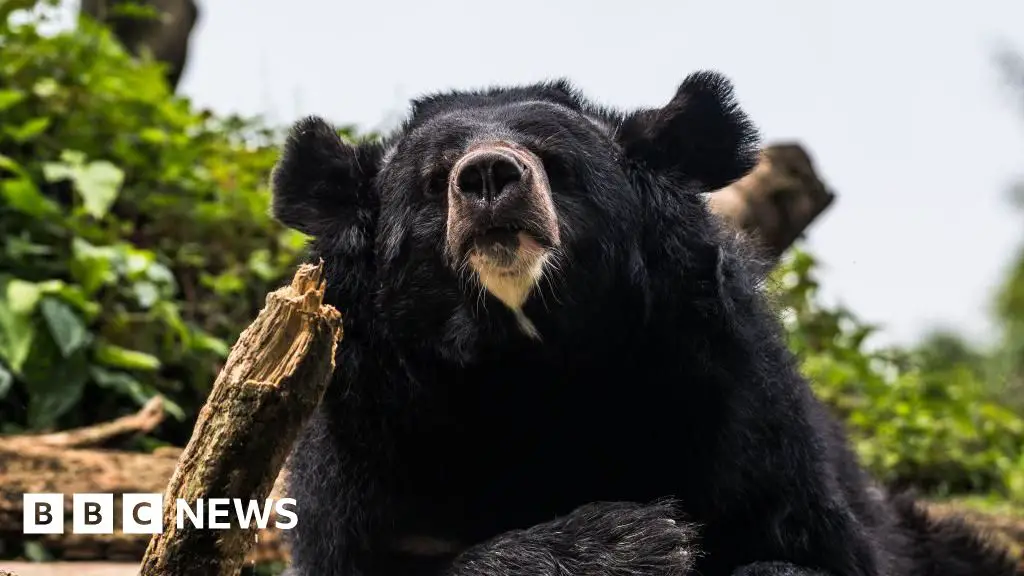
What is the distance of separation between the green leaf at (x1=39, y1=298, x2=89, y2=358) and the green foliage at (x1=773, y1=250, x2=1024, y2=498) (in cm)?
541

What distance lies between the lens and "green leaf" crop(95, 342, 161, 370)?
651cm

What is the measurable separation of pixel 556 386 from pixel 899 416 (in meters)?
6.98

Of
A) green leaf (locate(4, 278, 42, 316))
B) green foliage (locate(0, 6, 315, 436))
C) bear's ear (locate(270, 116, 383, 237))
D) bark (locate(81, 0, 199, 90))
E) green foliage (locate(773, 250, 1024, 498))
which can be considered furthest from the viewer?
bark (locate(81, 0, 199, 90))

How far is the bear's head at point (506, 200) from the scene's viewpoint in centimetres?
309

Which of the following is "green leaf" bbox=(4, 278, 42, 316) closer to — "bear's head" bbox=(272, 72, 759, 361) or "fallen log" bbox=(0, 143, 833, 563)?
"fallen log" bbox=(0, 143, 833, 563)

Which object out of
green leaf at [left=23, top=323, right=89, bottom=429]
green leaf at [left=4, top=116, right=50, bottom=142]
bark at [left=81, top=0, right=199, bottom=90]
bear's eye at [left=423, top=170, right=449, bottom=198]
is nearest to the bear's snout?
bear's eye at [left=423, top=170, right=449, bottom=198]

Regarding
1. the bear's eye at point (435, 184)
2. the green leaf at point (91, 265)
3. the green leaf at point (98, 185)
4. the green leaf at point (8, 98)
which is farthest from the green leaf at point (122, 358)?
the bear's eye at point (435, 184)

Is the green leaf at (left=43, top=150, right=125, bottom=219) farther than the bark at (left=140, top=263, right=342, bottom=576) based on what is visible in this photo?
Yes

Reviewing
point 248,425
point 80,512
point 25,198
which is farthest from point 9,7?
point 248,425

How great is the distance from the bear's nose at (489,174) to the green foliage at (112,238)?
388 cm

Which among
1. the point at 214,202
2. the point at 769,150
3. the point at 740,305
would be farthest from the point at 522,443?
the point at 214,202

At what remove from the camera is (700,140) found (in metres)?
3.65

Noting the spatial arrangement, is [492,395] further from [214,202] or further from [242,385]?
[214,202]

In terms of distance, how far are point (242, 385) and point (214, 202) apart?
19.7 ft
